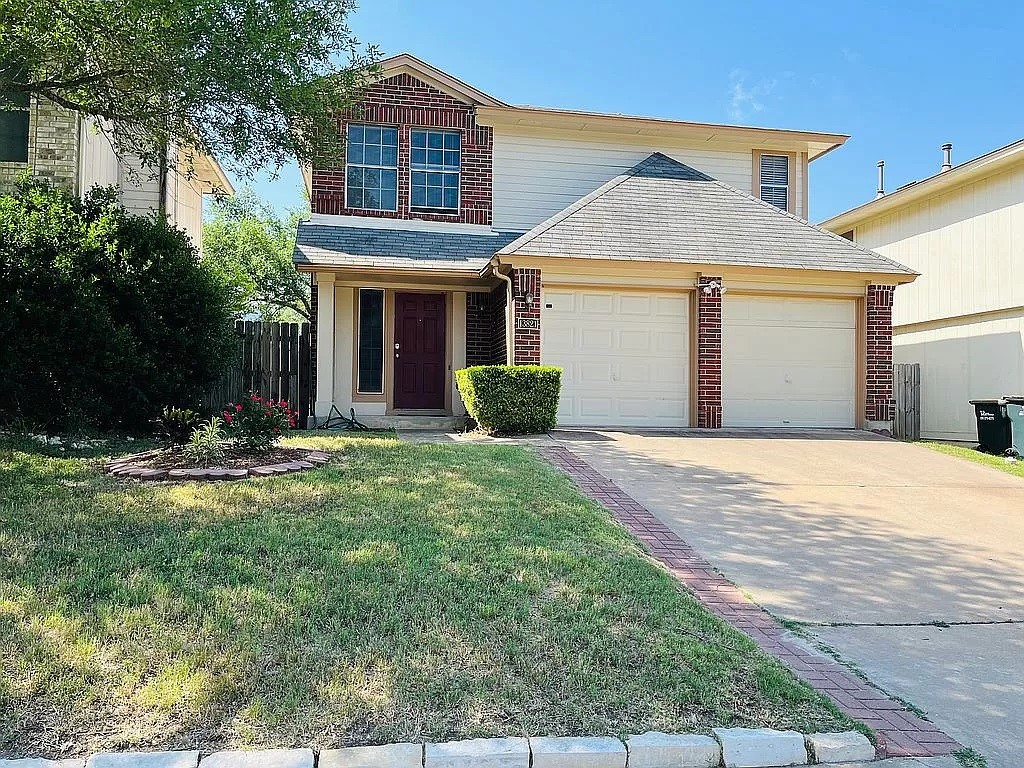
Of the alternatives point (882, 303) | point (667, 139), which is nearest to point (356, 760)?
point (882, 303)

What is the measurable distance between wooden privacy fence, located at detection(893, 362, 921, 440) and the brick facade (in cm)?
1591

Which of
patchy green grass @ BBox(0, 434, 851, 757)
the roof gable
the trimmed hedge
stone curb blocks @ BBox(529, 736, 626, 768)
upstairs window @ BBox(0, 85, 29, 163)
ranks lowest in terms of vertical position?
stone curb blocks @ BBox(529, 736, 626, 768)

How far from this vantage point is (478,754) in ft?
8.59

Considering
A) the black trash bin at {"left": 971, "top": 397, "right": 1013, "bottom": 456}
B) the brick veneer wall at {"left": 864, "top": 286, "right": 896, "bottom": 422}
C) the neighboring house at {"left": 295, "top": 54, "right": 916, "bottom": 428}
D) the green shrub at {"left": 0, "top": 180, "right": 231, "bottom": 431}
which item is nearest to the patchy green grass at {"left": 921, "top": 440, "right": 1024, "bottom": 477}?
the black trash bin at {"left": 971, "top": 397, "right": 1013, "bottom": 456}

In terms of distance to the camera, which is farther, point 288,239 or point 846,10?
point 288,239

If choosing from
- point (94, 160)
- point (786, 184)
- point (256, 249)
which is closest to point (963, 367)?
point (786, 184)

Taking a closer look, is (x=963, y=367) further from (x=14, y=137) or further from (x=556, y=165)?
(x=14, y=137)

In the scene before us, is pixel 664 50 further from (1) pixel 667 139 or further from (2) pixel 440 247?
(2) pixel 440 247

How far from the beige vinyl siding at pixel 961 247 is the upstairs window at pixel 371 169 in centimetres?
1216

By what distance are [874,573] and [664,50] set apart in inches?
601

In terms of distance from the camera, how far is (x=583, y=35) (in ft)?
51.0

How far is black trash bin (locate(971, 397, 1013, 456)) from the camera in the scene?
1148 cm

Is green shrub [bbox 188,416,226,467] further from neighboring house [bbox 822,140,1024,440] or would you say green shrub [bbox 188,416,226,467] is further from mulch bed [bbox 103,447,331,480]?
neighboring house [bbox 822,140,1024,440]

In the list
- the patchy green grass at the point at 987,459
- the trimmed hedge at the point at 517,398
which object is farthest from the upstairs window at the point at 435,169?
the patchy green grass at the point at 987,459
